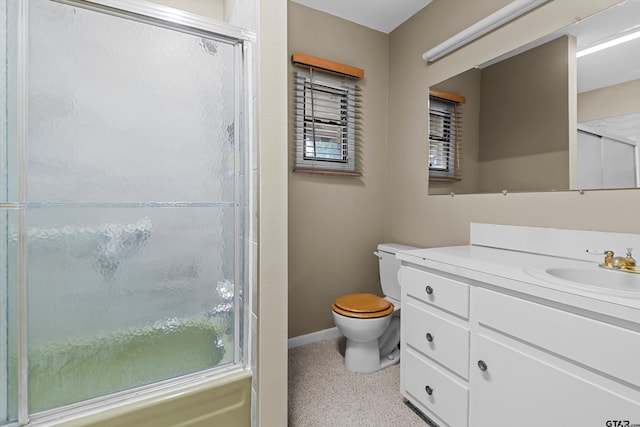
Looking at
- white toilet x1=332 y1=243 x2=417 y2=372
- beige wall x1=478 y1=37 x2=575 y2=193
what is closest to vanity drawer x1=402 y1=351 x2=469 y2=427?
white toilet x1=332 y1=243 x2=417 y2=372

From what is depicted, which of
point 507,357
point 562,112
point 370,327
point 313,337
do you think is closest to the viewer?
point 507,357

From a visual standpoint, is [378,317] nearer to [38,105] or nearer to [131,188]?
[131,188]

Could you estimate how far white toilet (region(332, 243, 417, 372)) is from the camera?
1830mm

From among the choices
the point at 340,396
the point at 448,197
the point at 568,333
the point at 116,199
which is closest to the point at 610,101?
the point at 448,197

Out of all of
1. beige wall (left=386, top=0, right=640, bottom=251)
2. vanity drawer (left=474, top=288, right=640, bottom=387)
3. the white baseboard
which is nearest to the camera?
vanity drawer (left=474, top=288, right=640, bottom=387)

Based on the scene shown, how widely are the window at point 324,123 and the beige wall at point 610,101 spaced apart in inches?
55.7

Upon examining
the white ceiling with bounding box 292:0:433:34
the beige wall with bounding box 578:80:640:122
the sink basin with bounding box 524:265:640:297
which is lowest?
the sink basin with bounding box 524:265:640:297

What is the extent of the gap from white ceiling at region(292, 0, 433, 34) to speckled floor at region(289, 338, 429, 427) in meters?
2.62

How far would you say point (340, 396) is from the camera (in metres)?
1.70

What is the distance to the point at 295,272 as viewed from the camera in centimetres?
227

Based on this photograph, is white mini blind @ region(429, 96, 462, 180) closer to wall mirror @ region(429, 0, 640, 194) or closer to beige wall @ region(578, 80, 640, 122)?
wall mirror @ region(429, 0, 640, 194)

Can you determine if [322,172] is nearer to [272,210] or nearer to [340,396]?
[272,210]

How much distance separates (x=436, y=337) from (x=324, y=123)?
1.65 metres

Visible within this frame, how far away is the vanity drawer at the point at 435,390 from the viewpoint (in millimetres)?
1260
